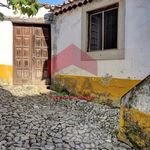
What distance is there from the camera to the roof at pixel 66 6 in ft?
32.3

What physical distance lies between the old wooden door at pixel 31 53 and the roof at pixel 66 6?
0.80 meters

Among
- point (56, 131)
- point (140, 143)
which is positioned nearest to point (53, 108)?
point (56, 131)

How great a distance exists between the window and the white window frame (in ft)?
0.40

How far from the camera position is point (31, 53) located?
12.0 metres

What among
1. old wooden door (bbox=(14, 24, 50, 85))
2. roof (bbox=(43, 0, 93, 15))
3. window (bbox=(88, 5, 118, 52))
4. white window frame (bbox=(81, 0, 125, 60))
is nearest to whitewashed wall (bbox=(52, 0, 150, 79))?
white window frame (bbox=(81, 0, 125, 60))

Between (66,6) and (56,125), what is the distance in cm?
542

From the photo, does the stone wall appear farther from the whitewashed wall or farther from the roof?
the roof

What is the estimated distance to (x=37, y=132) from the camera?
5.70 meters

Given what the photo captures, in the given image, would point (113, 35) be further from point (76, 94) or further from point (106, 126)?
point (106, 126)

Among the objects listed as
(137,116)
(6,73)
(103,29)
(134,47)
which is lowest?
(137,116)

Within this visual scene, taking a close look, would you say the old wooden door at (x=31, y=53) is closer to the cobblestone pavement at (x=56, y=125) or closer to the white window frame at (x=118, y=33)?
the white window frame at (x=118, y=33)

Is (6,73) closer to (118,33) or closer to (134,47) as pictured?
(118,33)

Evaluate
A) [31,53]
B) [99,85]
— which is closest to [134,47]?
[99,85]

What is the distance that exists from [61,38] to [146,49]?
4423 mm
